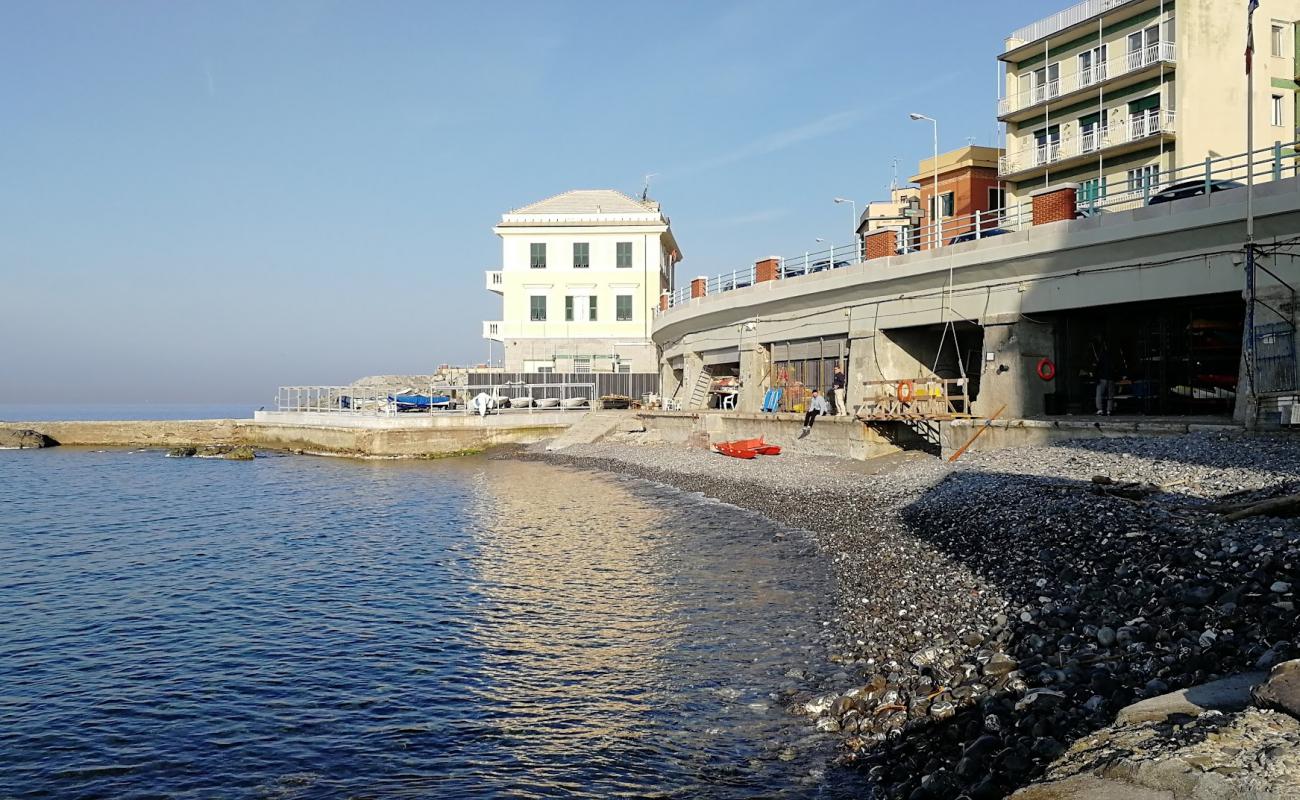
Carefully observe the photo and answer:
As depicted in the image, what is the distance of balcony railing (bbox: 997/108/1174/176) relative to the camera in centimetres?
3806

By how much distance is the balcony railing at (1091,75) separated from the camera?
37.7 meters

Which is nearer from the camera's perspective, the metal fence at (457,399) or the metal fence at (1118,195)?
the metal fence at (1118,195)

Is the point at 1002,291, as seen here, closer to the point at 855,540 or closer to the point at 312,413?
the point at 855,540

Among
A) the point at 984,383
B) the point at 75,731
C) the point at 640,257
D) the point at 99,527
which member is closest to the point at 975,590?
the point at 75,731

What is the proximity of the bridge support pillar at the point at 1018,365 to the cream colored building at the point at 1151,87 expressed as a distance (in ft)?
40.1

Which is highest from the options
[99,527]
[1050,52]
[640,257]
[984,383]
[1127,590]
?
[1050,52]

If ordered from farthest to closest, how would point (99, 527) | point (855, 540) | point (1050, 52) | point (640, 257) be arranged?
point (640, 257), point (1050, 52), point (99, 527), point (855, 540)

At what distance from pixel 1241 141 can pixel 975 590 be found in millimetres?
35808

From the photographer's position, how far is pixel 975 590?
42.7ft

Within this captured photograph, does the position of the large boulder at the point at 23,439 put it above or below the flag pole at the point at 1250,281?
below

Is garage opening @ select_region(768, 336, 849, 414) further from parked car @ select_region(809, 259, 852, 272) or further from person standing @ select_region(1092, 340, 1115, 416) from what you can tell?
person standing @ select_region(1092, 340, 1115, 416)

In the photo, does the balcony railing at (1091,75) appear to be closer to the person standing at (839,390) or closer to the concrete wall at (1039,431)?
the person standing at (839,390)

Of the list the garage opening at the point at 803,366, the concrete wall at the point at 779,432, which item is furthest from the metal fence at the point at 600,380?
the garage opening at the point at 803,366

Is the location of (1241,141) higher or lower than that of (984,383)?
higher
